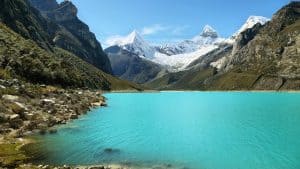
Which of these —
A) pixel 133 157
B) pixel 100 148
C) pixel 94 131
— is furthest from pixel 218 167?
pixel 94 131

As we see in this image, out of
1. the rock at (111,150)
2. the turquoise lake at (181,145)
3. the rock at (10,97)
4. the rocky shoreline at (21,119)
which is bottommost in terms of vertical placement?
the rock at (111,150)

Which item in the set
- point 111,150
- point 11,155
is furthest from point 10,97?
point 11,155

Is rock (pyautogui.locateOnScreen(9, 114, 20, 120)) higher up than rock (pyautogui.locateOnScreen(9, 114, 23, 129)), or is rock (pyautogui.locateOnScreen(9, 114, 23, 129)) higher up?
rock (pyautogui.locateOnScreen(9, 114, 20, 120))

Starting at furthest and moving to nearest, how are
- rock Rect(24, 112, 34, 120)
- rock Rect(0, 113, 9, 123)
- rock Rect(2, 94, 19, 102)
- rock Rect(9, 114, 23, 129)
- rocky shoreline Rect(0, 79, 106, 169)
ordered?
1. rock Rect(2, 94, 19, 102)
2. rock Rect(24, 112, 34, 120)
3. rock Rect(9, 114, 23, 129)
4. rock Rect(0, 113, 9, 123)
5. rocky shoreline Rect(0, 79, 106, 169)

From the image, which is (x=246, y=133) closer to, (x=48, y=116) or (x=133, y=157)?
(x=133, y=157)

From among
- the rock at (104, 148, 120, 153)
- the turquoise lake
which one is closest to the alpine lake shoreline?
the turquoise lake

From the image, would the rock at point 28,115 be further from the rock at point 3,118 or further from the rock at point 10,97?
the rock at point 3,118

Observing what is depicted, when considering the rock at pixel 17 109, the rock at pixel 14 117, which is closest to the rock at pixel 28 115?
the rock at pixel 17 109

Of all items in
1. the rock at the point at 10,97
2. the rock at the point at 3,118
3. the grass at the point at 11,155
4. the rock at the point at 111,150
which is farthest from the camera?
the rock at the point at 10,97

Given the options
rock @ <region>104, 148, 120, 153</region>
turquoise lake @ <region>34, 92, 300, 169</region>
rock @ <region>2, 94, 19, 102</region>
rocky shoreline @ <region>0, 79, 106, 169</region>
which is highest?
rock @ <region>2, 94, 19, 102</region>

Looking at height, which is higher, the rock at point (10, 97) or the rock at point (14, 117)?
the rock at point (10, 97)

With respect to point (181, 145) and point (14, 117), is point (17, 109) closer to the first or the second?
point (14, 117)

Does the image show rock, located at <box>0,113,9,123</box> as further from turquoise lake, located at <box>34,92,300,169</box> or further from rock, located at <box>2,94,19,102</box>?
rock, located at <box>2,94,19,102</box>
